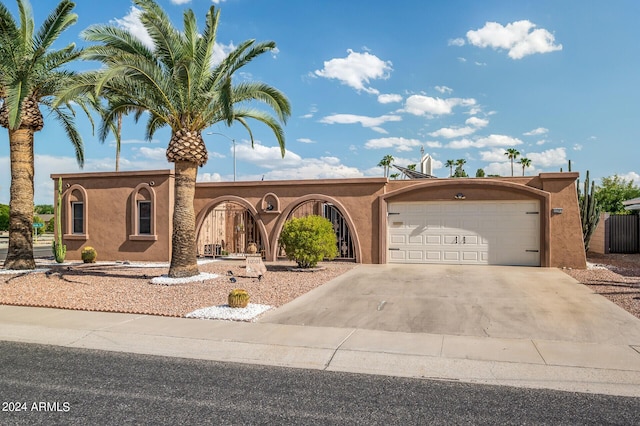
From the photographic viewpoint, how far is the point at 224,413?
5.27m

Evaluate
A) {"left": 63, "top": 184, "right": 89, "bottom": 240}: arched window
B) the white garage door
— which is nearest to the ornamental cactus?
the white garage door

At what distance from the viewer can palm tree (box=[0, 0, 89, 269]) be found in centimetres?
1639

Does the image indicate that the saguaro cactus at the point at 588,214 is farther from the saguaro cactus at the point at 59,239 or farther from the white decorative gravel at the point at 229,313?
the saguaro cactus at the point at 59,239

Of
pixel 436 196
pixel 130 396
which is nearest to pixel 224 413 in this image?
pixel 130 396

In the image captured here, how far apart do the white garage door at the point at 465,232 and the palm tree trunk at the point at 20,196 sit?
14072 millimetres

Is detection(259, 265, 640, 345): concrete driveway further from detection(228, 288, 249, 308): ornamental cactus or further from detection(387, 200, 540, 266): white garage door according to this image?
detection(387, 200, 540, 266): white garage door

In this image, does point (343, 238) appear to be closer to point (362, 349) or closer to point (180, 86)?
point (180, 86)

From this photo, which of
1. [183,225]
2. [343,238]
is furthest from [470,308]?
[343,238]

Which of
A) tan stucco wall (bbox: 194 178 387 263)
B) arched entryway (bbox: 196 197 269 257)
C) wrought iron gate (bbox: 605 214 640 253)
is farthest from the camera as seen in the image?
wrought iron gate (bbox: 605 214 640 253)

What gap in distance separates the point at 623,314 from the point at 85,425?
10.3 meters

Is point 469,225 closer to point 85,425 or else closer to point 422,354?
point 422,354

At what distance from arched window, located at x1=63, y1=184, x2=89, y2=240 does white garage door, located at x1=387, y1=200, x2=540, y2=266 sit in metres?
14.4

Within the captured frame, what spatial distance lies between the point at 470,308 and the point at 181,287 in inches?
317

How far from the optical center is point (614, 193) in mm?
53562
